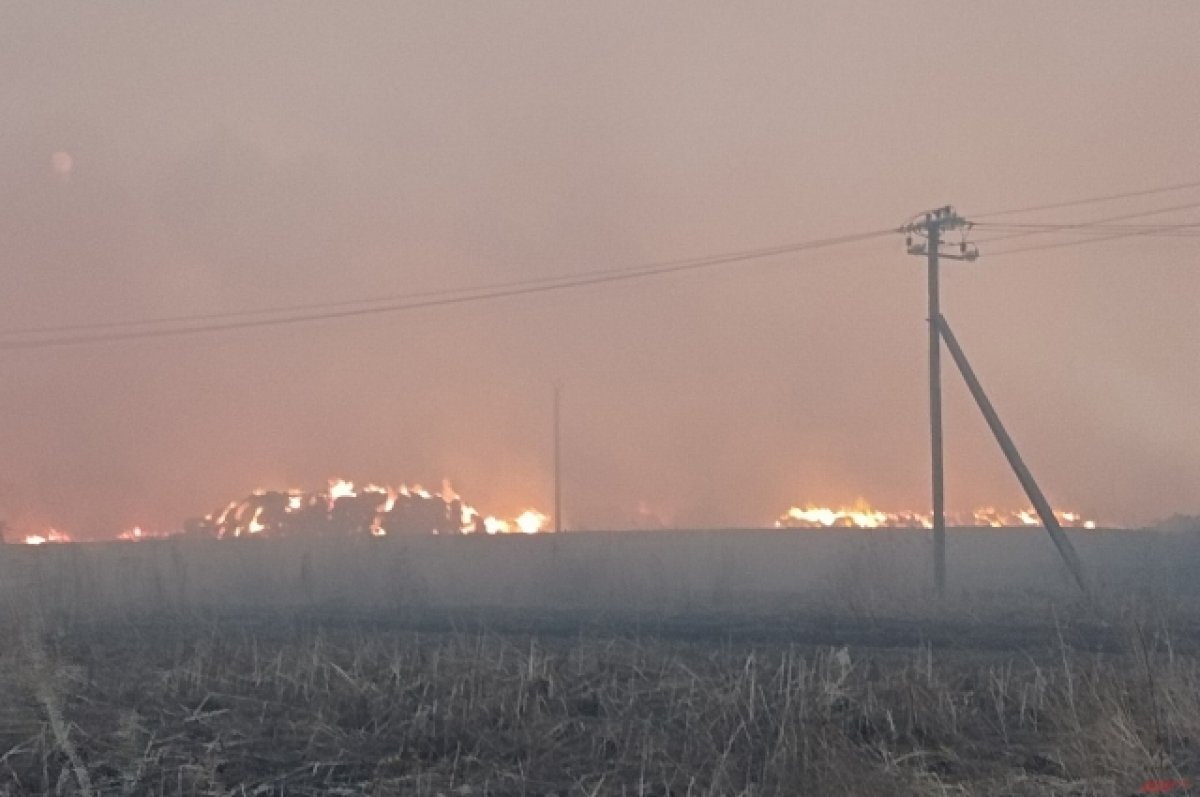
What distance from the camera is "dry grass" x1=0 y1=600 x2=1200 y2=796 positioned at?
30.3 feet

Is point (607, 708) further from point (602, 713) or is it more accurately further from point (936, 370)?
point (936, 370)

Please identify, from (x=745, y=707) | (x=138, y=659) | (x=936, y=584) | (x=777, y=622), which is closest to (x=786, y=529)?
(x=936, y=584)

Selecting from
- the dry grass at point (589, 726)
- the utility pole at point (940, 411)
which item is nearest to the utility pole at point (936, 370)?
the utility pole at point (940, 411)

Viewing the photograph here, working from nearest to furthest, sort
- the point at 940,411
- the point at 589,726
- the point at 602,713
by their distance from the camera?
the point at 589,726 → the point at 602,713 → the point at 940,411

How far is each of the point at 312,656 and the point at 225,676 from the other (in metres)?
1.09

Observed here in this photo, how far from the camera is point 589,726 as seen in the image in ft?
36.0

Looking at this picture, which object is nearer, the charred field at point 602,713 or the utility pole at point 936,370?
the charred field at point 602,713

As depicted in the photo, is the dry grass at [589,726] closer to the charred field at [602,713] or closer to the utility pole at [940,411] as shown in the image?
the charred field at [602,713]

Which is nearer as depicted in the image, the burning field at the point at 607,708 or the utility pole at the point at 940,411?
the burning field at the point at 607,708

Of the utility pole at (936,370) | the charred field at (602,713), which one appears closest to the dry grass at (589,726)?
the charred field at (602,713)

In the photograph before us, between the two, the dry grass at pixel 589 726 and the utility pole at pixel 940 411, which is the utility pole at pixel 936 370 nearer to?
the utility pole at pixel 940 411

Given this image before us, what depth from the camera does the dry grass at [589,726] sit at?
9.24m

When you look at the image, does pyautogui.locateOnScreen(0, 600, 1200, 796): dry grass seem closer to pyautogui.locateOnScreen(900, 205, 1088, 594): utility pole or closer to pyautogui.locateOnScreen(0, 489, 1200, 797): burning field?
pyautogui.locateOnScreen(0, 489, 1200, 797): burning field

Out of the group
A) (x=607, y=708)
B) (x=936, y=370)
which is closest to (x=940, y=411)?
(x=936, y=370)
